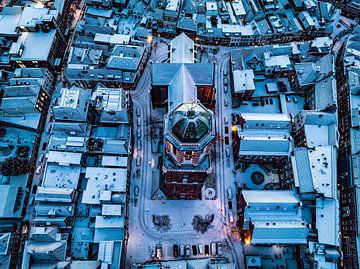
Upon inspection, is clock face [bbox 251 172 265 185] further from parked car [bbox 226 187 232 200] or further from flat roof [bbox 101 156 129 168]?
flat roof [bbox 101 156 129 168]

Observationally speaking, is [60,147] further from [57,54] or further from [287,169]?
[287,169]

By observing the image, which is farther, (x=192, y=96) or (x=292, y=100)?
(x=292, y=100)

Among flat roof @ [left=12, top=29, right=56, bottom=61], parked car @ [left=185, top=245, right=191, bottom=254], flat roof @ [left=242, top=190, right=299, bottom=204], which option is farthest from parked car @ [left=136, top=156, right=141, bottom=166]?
flat roof @ [left=12, top=29, right=56, bottom=61]

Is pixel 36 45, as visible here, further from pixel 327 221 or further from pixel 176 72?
pixel 327 221

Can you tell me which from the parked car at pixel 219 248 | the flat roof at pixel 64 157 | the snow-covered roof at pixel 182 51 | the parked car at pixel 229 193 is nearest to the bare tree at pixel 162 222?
the parked car at pixel 219 248

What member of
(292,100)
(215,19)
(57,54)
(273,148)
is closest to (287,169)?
(273,148)

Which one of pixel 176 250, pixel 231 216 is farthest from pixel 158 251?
pixel 231 216

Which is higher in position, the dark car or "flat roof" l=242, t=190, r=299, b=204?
"flat roof" l=242, t=190, r=299, b=204

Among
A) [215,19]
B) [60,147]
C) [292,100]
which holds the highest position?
[215,19]

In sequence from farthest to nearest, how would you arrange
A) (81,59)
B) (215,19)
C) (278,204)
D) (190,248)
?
(215,19) < (81,59) < (190,248) < (278,204)
